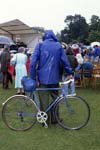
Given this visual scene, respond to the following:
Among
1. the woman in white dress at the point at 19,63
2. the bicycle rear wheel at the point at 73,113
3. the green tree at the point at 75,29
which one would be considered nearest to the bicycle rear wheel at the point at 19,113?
the bicycle rear wheel at the point at 73,113

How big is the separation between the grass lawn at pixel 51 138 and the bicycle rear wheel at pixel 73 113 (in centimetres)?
14

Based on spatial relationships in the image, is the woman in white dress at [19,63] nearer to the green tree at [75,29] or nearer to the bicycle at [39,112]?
the bicycle at [39,112]

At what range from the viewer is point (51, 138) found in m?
8.16

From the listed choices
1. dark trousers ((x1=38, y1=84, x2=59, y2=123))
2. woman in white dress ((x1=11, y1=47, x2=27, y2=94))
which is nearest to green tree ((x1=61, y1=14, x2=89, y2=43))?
woman in white dress ((x1=11, y1=47, x2=27, y2=94))

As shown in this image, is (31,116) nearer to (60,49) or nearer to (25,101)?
(25,101)

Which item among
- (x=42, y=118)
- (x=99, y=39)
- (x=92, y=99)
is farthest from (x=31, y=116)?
(x=99, y=39)

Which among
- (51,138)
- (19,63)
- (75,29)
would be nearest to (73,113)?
→ (51,138)

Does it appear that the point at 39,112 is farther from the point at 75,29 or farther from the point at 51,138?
the point at 75,29

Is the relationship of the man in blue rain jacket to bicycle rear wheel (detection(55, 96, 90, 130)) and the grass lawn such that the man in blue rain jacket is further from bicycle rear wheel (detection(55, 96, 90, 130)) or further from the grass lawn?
the grass lawn

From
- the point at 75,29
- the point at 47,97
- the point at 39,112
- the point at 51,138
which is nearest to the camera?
the point at 51,138

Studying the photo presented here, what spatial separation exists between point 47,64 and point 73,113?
3.57 ft

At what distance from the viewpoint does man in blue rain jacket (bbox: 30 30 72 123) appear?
879 cm

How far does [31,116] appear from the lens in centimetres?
878

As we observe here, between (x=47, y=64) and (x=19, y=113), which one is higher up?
(x=47, y=64)
